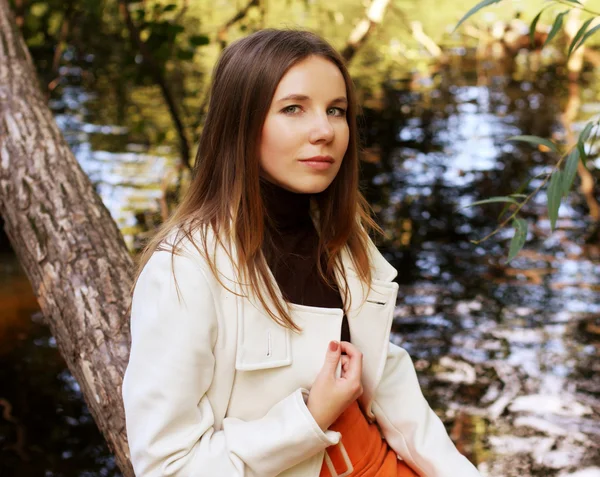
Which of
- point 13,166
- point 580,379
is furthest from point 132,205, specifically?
point 580,379

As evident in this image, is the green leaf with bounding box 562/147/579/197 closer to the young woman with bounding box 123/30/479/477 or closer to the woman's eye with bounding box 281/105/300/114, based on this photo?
the young woman with bounding box 123/30/479/477

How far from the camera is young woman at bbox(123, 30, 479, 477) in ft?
4.42

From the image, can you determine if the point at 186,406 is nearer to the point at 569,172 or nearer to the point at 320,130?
the point at 320,130

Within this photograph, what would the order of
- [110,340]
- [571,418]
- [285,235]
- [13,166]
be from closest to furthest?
[285,235]
[110,340]
[13,166]
[571,418]

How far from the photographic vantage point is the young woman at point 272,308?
1348mm

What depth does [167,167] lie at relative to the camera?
19.5 ft

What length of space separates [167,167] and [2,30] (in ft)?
9.08

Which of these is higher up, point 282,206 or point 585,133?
point 585,133

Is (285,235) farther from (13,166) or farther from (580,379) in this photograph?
(580,379)

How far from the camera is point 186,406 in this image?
134 centimetres

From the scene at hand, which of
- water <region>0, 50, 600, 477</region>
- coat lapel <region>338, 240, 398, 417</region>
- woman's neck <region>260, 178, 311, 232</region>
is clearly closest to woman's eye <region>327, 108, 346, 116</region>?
woman's neck <region>260, 178, 311, 232</region>

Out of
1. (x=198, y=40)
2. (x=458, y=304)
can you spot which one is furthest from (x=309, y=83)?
(x=458, y=304)

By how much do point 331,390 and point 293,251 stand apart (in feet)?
1.02

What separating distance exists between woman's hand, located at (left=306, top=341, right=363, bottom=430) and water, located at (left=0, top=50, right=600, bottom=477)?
5.18 feet
